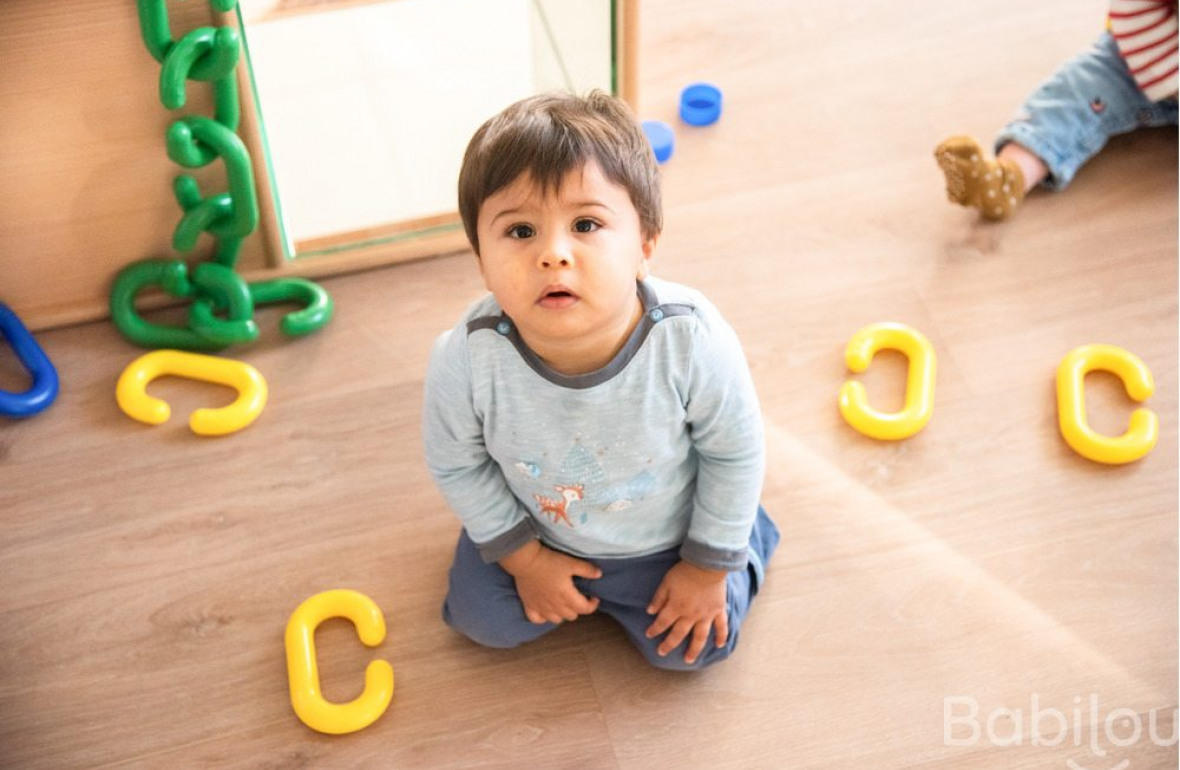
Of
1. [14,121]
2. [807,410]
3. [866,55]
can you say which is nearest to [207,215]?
[14,121]

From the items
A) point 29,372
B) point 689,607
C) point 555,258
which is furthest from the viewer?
point 29,372

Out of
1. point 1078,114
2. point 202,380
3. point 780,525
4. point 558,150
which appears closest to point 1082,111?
point 1078,114

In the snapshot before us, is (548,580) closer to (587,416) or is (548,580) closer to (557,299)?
(587,416)

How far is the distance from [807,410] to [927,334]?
182mm

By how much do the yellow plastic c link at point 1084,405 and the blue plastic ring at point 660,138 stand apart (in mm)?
545

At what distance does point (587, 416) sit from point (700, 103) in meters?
0.77

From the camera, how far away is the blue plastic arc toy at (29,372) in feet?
4.59

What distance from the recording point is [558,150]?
947 mm

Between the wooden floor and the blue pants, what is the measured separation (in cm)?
3

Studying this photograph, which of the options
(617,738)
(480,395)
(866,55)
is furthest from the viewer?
(866,55)

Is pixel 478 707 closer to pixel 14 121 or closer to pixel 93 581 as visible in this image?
pixel 93 581

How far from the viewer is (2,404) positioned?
1391 mm

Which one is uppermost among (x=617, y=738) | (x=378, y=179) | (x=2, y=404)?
(x=378, y=179)

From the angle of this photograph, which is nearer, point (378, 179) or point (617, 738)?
point (617, 738)
